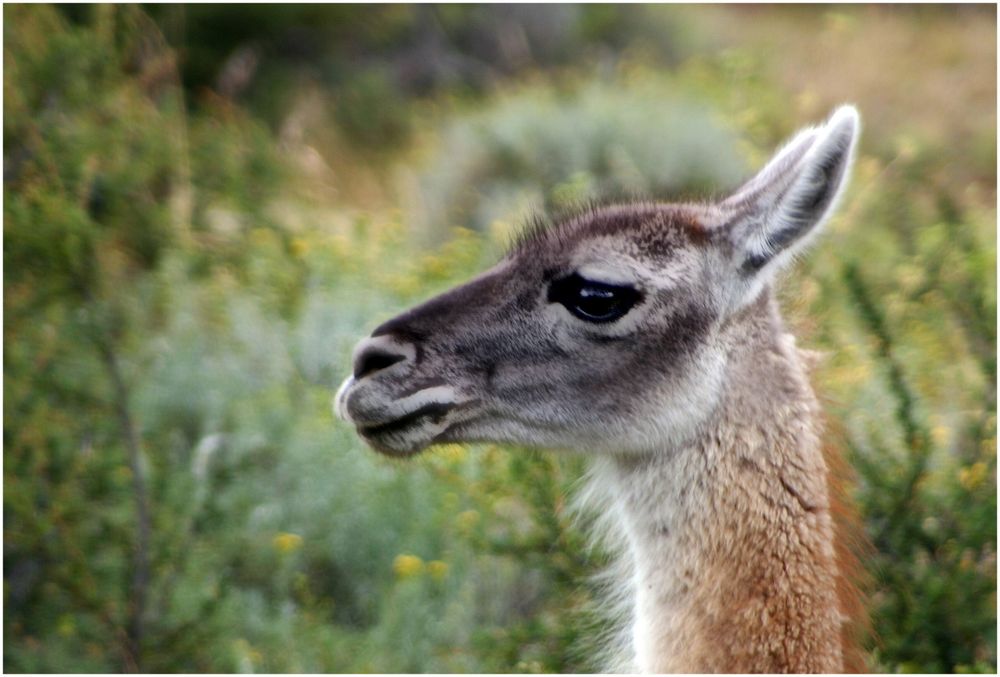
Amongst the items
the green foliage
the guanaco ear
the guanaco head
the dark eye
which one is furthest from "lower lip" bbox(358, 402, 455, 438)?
the green foliage

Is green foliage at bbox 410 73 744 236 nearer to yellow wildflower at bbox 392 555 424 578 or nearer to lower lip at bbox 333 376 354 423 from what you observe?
yellow wildflower at bbox 392 555 424 578

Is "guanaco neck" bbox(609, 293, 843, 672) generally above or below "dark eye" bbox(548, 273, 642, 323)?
below

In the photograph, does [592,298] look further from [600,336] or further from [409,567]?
[409,567]

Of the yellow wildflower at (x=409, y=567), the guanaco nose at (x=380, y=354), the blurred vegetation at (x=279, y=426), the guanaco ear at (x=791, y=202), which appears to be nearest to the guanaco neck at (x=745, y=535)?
the guanaco ear at (x=791, y=202)

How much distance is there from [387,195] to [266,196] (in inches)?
201

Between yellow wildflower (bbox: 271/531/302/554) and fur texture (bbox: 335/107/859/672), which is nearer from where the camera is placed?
fur texture (bbox: 335/107/859/672)

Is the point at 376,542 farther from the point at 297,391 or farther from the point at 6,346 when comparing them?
the point at 6,346

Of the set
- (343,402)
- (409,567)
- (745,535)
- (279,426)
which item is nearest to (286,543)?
(409,567)

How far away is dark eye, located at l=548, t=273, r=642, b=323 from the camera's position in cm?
313

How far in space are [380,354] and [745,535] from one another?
104 centimetres

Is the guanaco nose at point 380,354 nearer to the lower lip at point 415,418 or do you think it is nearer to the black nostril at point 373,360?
the black nostril at point 373,360

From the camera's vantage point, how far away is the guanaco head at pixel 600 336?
122 inches

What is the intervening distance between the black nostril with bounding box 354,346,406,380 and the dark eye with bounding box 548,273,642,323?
451 millimetres

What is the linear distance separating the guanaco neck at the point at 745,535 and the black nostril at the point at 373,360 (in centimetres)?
73
